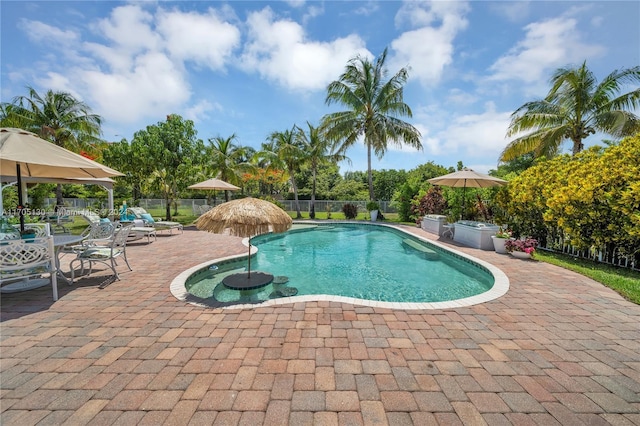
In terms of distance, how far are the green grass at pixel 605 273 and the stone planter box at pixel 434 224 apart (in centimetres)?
371

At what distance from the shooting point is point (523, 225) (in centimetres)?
888

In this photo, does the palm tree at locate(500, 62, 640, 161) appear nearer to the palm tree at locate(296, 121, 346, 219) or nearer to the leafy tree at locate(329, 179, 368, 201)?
the palm tree at locate(296, 121, 346, 219)

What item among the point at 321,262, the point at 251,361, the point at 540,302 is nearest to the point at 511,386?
the point at 251,361

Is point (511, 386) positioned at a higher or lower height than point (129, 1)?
lower

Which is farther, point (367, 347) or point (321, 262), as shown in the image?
point (321, 262)

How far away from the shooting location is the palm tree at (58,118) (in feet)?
46.9

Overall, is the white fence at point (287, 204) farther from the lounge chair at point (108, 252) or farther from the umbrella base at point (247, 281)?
the lounge chair at point (108, 252)

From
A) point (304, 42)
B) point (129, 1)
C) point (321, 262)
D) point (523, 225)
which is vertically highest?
point (304, 42)

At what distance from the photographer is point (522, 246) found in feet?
23.0

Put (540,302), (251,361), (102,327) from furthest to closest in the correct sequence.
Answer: (540,302)
(102,327)
(251,361)

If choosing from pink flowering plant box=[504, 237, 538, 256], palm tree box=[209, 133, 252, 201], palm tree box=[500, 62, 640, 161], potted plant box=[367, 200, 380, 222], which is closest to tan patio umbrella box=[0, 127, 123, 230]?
pink flowering plant box=[504, 237, 538, 256]

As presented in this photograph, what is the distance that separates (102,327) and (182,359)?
1.44 m

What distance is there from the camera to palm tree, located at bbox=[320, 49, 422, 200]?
53.4 ft

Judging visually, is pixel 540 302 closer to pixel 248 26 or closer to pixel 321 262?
pixel 321 262
